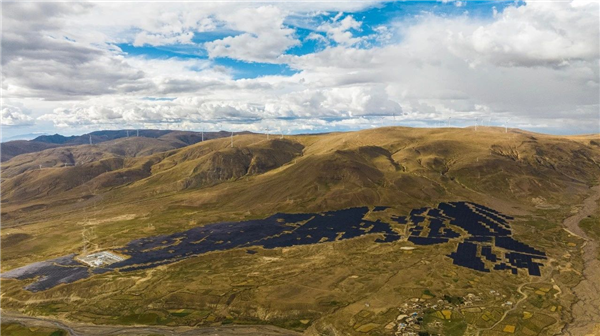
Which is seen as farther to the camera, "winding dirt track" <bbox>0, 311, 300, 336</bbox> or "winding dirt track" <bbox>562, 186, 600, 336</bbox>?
"winding dirt track" <bbox>0, 311, 300, 336</bbox>

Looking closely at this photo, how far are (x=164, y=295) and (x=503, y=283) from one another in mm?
142141

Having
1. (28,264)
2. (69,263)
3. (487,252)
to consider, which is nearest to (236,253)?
(69,263)

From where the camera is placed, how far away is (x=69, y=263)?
7254 inches

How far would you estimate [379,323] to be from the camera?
111 m

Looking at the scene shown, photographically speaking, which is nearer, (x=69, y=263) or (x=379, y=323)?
(x=379, y=323)

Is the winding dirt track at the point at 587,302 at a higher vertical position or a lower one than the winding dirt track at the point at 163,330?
higher

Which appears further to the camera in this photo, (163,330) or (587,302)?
(587,302)

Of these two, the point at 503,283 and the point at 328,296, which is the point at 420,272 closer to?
the point at 503,283

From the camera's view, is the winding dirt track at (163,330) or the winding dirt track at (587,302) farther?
the winding dirt track at (163,330)

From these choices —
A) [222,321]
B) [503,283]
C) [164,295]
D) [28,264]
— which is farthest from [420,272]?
[28,264]

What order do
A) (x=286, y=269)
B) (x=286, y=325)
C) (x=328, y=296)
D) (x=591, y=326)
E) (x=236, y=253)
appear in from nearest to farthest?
(x=591, y=326) < (x=286, y=325) < (x=328, y=296) < (x=286, y=269) < (x=236, y=253)

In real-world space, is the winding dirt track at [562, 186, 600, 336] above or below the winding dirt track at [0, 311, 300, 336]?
above

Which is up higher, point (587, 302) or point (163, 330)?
point (587, 302)

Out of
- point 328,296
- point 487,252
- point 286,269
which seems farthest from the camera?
point 487,252
